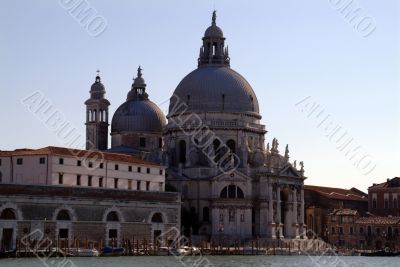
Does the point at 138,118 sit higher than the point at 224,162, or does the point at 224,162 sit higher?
the point at 138,118

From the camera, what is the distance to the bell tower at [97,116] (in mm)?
89750

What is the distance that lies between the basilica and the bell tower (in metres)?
0.10

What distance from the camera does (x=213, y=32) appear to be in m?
86.9

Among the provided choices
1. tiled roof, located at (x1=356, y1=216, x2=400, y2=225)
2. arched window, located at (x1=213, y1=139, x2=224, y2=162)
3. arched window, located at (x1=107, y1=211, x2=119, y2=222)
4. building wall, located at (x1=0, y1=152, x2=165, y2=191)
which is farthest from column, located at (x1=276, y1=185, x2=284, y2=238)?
arched window, located at (x1=107, y1=211, x2=119, y2=222)

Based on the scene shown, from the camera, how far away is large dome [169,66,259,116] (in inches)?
3253

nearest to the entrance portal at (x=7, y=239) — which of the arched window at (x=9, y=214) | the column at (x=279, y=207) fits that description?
the arched window at (x=9, y=214)

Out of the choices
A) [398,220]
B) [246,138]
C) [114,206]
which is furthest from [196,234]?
[398,220]

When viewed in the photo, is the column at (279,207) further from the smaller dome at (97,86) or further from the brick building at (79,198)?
the smaller dome at (97,86)

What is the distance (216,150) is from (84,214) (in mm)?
23853

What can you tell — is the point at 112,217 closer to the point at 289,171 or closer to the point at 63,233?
the point at 63,233

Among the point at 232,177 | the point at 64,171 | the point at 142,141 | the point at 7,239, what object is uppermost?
the point at 142,141

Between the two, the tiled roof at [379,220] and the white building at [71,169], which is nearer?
the white building at [71,169]

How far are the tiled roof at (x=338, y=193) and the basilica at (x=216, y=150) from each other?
46.4 feet

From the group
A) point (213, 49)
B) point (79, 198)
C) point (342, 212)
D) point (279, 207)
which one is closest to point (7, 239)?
point (79, 198)
